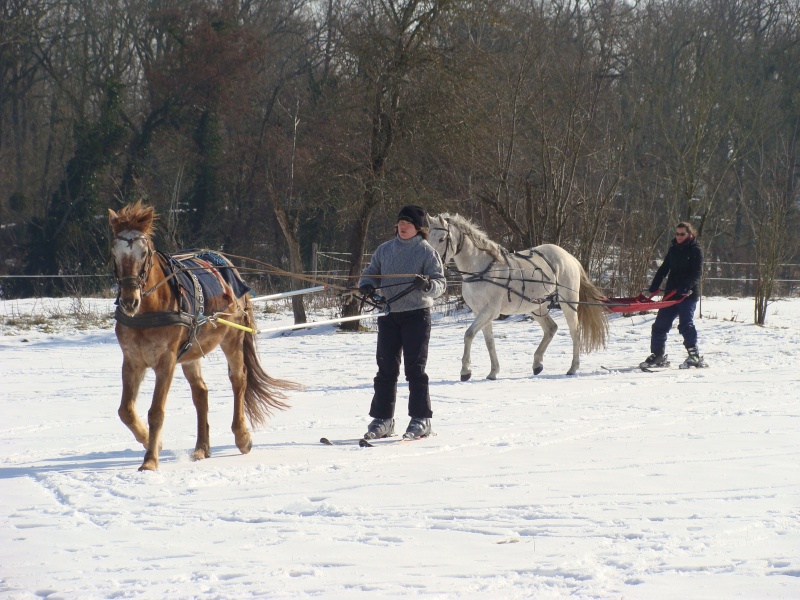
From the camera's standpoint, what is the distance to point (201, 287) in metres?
6.55

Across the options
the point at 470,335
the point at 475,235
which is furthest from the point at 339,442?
the point at 475,235

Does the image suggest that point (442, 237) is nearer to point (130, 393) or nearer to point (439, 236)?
point (439, 236)

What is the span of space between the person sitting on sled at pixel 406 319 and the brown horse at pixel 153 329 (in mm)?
1075

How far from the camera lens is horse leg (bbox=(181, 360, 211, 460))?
6.47 m

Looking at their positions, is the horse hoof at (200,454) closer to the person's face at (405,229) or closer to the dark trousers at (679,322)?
the person's face at (405,229)

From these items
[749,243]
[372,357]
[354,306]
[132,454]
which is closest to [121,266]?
[132,454]

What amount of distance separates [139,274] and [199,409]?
122 cm

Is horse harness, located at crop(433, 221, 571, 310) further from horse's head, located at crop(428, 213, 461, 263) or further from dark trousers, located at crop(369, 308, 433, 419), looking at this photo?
dark trousers, located at crop(369, 308, 433, 419)

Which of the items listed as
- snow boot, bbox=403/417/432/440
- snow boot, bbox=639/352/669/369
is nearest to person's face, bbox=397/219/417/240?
snow boot, bbox=403/417/432/440

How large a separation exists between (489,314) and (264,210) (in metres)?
24.2

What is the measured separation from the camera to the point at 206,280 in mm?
6734

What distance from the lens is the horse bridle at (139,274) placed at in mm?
5625

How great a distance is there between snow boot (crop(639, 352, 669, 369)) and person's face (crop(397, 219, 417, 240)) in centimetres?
563

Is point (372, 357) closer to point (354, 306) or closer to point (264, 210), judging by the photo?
point (354, 306)
